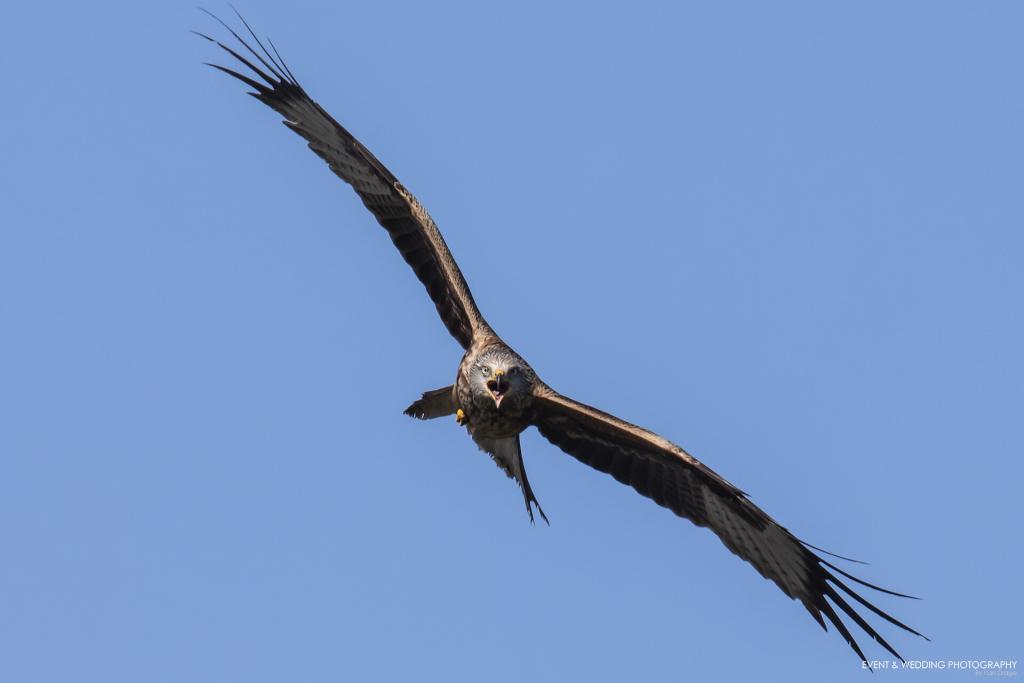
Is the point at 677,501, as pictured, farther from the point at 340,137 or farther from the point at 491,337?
the point at 340,137

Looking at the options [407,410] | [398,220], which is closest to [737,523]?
[407,410]

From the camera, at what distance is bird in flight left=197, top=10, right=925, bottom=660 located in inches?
411

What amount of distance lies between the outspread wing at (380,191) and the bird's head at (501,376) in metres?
0.69

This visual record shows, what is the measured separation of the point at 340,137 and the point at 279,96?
0.60 meters

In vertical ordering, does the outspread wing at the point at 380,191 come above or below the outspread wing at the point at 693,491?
above

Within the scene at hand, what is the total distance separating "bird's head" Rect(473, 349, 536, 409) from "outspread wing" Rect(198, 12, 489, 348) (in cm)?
69

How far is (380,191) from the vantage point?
11.6 m

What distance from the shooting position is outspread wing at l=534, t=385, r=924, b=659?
406 inches

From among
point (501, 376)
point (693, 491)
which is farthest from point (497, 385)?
point (693, 491)

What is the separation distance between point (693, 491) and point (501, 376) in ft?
5.41

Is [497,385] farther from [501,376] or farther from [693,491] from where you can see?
[693,491]

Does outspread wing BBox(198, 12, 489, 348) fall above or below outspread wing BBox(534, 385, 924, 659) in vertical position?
above

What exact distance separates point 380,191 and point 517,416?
7.25 feet

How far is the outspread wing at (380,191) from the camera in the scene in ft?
37.5
